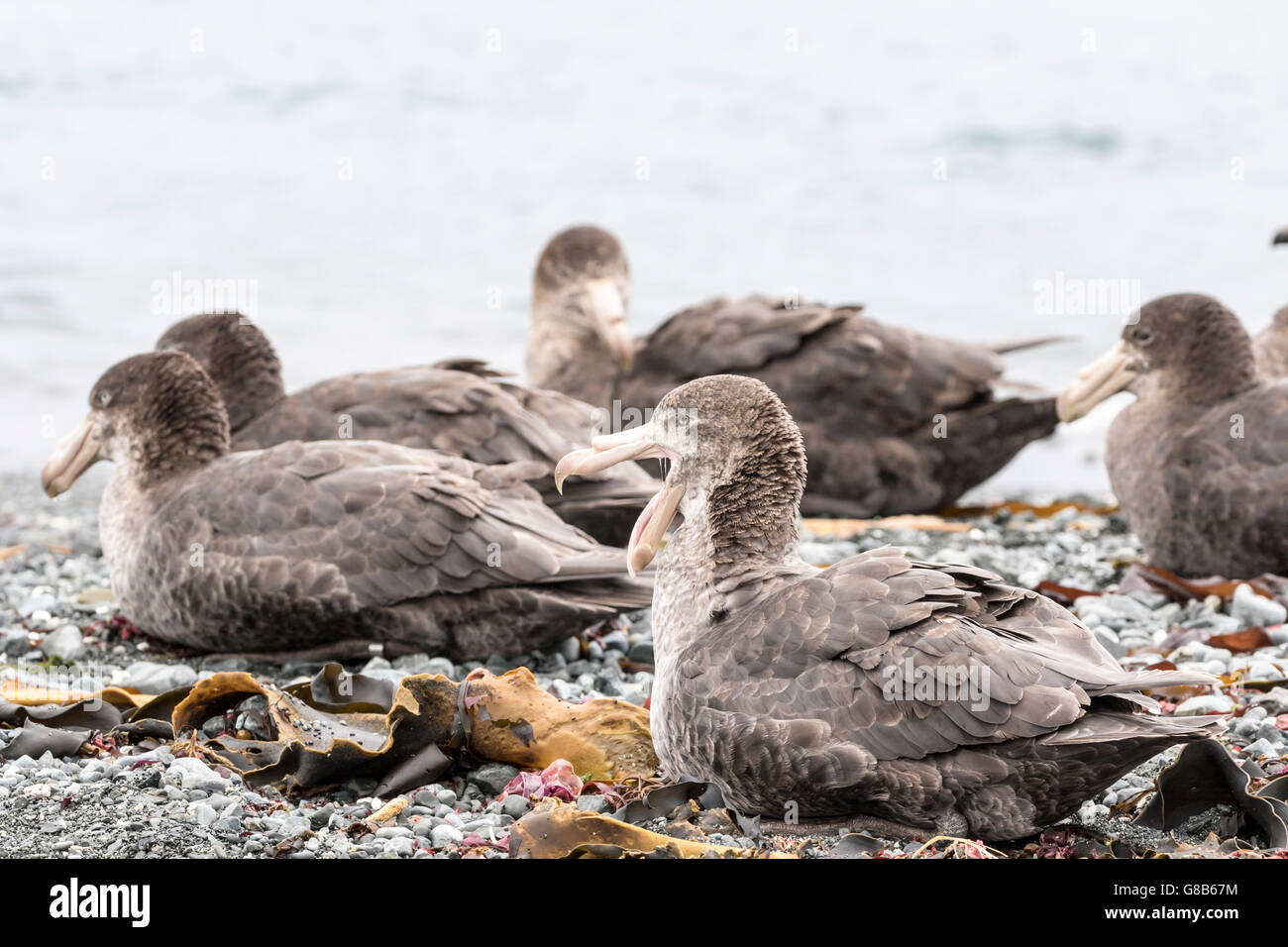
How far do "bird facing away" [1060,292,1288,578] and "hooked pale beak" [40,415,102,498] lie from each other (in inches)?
189

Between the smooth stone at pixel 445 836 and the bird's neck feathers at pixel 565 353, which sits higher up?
the bird's neck feathers at pixel 565 353

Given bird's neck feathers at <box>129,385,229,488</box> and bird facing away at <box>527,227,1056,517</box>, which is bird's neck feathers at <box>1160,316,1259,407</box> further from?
bird's neck feathers at <box>129,385,229,488</box>

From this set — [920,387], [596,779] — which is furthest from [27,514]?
[596,779]

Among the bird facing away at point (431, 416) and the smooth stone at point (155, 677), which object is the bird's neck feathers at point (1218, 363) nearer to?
the bird facing away at point (431, 416)

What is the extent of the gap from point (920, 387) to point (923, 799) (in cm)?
600

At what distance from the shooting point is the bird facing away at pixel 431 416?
7.25 metres

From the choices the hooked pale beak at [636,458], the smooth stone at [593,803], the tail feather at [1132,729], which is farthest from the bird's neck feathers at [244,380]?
the tail feather at [1132,729]

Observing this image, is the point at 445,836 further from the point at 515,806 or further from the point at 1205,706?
the point at 1205,706

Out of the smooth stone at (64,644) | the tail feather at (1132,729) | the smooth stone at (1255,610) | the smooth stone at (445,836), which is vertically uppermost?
the tail feather at (1132,729)

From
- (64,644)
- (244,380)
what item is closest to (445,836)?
(64,644)

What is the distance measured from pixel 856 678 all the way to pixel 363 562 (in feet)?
8.79

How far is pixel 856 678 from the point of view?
161 inches

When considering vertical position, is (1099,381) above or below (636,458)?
above

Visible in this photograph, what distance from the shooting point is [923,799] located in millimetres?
3986
